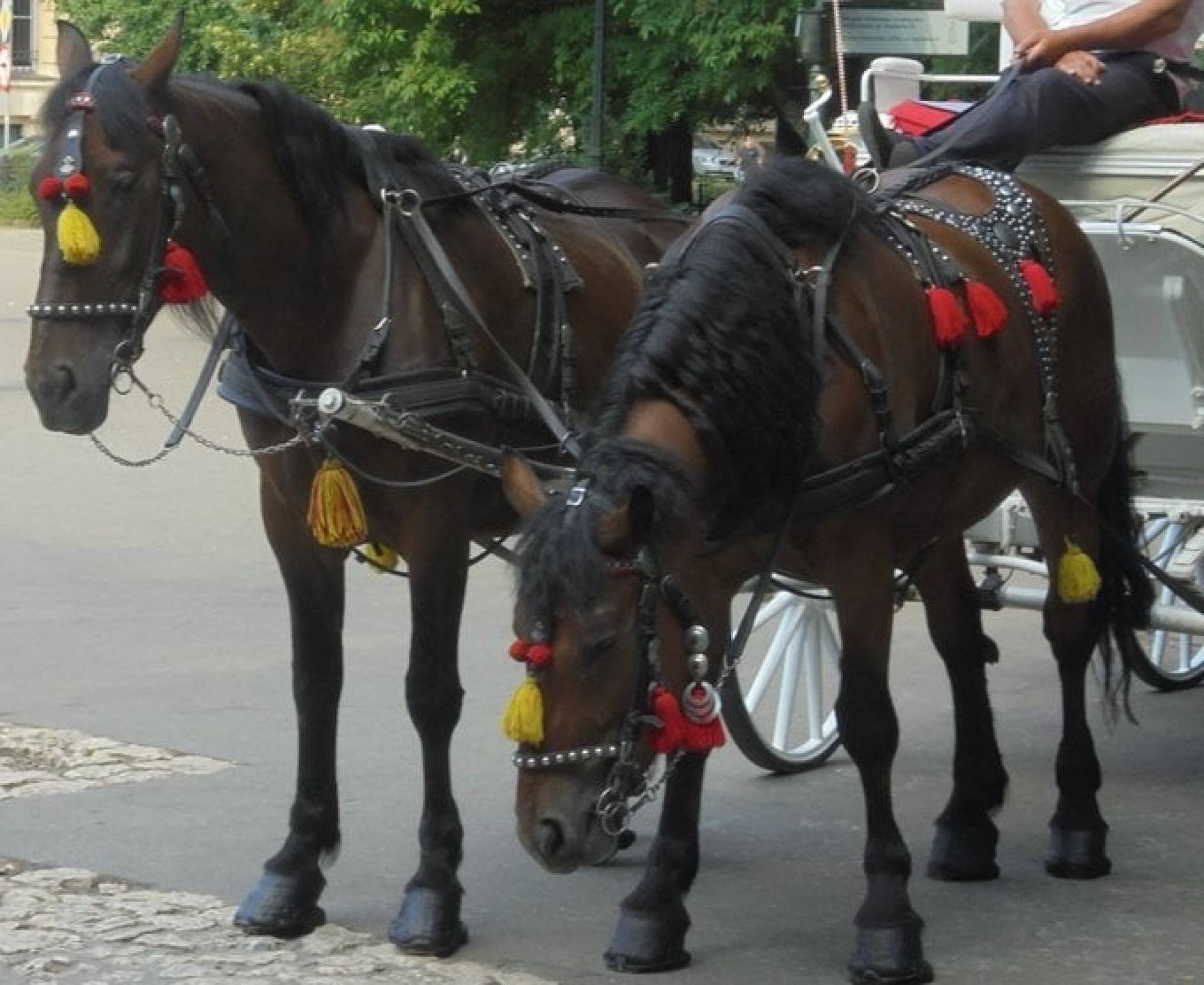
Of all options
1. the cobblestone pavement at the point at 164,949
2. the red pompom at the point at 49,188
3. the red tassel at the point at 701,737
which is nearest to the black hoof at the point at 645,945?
the cobblestone pavement at the point at 164,949

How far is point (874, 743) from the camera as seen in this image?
204 inches

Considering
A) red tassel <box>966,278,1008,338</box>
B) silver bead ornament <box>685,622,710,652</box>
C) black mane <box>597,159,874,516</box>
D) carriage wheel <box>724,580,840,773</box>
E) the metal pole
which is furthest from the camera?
the metal pole

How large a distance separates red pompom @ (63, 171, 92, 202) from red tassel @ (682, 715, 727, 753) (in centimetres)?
167

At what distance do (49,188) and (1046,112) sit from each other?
2.84 m

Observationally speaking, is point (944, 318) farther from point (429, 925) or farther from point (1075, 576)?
point (429, 925)

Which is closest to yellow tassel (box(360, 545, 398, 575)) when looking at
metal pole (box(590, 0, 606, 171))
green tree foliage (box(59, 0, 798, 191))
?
metal pole (box(590, 0, 606, 171))

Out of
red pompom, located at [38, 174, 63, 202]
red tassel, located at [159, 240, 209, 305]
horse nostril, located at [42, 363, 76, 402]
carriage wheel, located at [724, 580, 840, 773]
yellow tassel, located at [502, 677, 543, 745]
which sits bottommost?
carriage wheel, located at [724, 580, 840, 773]

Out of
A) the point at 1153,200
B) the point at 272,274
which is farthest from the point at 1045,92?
the point at 272,274

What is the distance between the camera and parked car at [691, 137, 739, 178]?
2222cm

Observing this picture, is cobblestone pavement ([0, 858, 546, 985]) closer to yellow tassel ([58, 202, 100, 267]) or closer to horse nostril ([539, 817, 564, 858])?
horse nostril ([539, 817, 564, 858])

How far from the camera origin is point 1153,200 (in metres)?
6.47

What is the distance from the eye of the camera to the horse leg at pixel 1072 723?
6.08 m

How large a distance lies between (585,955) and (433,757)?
562 millimetres

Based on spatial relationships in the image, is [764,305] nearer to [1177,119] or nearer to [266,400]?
[266,400]
